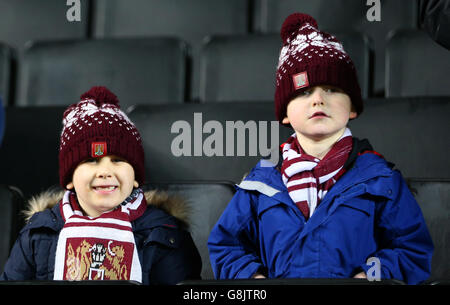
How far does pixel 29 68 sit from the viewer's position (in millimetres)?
798

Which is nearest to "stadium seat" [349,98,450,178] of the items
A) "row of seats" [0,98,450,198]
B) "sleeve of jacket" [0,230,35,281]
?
"row of seats" [0,98,450,198]

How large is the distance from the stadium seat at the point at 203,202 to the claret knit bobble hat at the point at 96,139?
0.18 ft

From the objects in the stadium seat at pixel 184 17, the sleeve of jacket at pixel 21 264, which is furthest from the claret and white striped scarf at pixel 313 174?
the stadium seat at pixel 184 17

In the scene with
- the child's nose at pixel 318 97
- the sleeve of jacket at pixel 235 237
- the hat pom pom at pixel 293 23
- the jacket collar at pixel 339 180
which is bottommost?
the sleeve of jacket at pixel 235 237

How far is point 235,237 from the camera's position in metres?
0.44

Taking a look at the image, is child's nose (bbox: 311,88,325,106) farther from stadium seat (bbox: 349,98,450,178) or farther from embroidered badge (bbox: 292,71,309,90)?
stadium seat (bbox: 349,98,450,178)

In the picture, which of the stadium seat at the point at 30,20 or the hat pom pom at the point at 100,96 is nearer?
the hat pom pom at the point at 100,96

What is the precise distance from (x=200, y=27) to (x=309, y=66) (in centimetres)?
46

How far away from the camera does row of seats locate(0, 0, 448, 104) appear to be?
73cm

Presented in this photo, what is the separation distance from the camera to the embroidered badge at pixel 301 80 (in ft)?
1.42

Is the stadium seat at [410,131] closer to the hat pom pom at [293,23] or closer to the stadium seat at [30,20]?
the hat pom pom at [293,23]

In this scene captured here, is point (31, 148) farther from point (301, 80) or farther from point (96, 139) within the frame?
point (301, 80)

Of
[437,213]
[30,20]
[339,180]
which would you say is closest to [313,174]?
[339,180]
